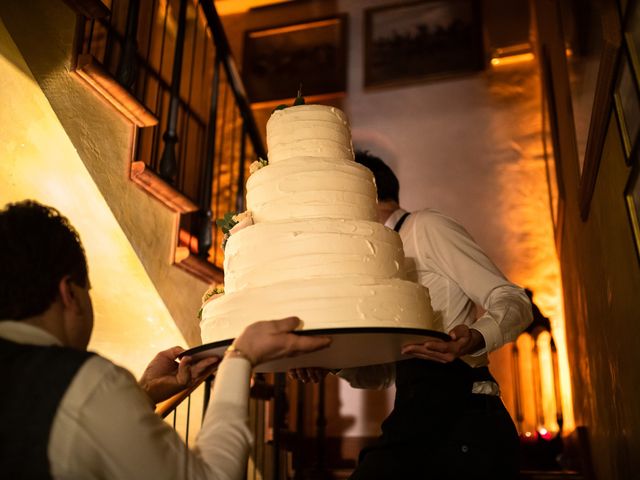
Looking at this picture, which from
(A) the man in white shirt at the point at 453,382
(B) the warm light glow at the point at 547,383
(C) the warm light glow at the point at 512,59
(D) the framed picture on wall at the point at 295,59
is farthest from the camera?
(D) the framed picture on wall at the point at 295,59

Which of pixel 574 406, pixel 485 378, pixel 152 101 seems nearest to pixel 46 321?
pixel 485 378

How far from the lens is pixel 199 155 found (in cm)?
661

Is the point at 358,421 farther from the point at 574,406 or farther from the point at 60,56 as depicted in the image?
the point at 60,56

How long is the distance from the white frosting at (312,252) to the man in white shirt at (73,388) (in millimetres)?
238

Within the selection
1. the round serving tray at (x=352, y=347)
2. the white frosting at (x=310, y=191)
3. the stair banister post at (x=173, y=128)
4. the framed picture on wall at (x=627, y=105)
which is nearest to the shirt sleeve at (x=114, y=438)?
the round serving tray at (x=352, y=347)

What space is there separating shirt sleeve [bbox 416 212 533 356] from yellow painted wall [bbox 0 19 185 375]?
1464mm

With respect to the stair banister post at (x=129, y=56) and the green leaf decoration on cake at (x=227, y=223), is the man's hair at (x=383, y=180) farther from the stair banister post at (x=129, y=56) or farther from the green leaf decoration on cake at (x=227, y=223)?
the stair banister post at (x=129, y=56)

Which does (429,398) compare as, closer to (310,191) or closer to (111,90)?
(310,191)

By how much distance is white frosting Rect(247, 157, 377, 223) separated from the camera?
191cm

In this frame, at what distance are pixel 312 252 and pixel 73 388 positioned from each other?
0.75 meters

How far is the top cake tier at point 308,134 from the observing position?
208 cm

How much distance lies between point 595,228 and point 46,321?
8.19ft

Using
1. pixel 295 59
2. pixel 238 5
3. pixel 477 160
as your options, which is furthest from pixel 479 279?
pixel 238 5

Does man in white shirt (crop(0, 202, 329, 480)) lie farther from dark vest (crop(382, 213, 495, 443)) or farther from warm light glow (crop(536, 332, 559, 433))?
warm light glow (crop(536, 332, 559, 433))
